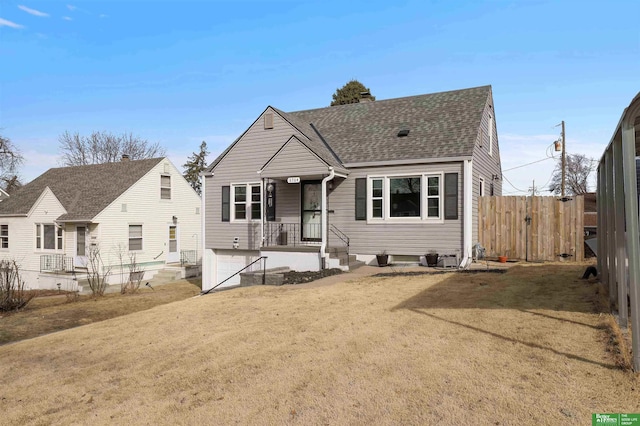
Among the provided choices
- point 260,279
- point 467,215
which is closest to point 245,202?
point 260,279

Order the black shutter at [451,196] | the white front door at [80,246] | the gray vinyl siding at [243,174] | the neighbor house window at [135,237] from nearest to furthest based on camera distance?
1. the black shutter at [451,196]
2. the gray vinyl siding at [243,174]
3. the white front door at [80,246]
4. the neighbor house window at [135,237]

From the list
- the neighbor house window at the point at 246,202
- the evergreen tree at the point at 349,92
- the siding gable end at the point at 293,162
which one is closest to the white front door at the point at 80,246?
the neighbor house window at the point at 246,202

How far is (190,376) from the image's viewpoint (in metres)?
5.09

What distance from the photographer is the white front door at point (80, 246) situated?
23266mm

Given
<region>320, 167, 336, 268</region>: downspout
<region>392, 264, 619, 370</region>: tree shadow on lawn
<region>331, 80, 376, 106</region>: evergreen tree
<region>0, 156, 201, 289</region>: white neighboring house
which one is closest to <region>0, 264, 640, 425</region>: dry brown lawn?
<region>392, 264, 619, 370</region>: tree shadow on lawn

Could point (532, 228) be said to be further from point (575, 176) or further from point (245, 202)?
point (575, 176)

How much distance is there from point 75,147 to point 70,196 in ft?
80.6

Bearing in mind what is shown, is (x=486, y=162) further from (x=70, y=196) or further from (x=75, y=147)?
(x=75, y=147)

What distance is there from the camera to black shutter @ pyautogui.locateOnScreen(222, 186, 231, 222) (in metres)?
17.8

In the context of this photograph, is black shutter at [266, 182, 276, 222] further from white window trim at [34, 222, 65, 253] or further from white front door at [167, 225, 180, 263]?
white window trim at [34, 222, 65, 253]

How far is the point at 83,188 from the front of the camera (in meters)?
25.9

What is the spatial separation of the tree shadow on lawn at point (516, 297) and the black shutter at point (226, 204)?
31.7ft

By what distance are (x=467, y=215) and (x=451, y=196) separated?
782mm

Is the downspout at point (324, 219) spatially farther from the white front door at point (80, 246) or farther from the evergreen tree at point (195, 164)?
the evergreen tree at point (195, 164)
